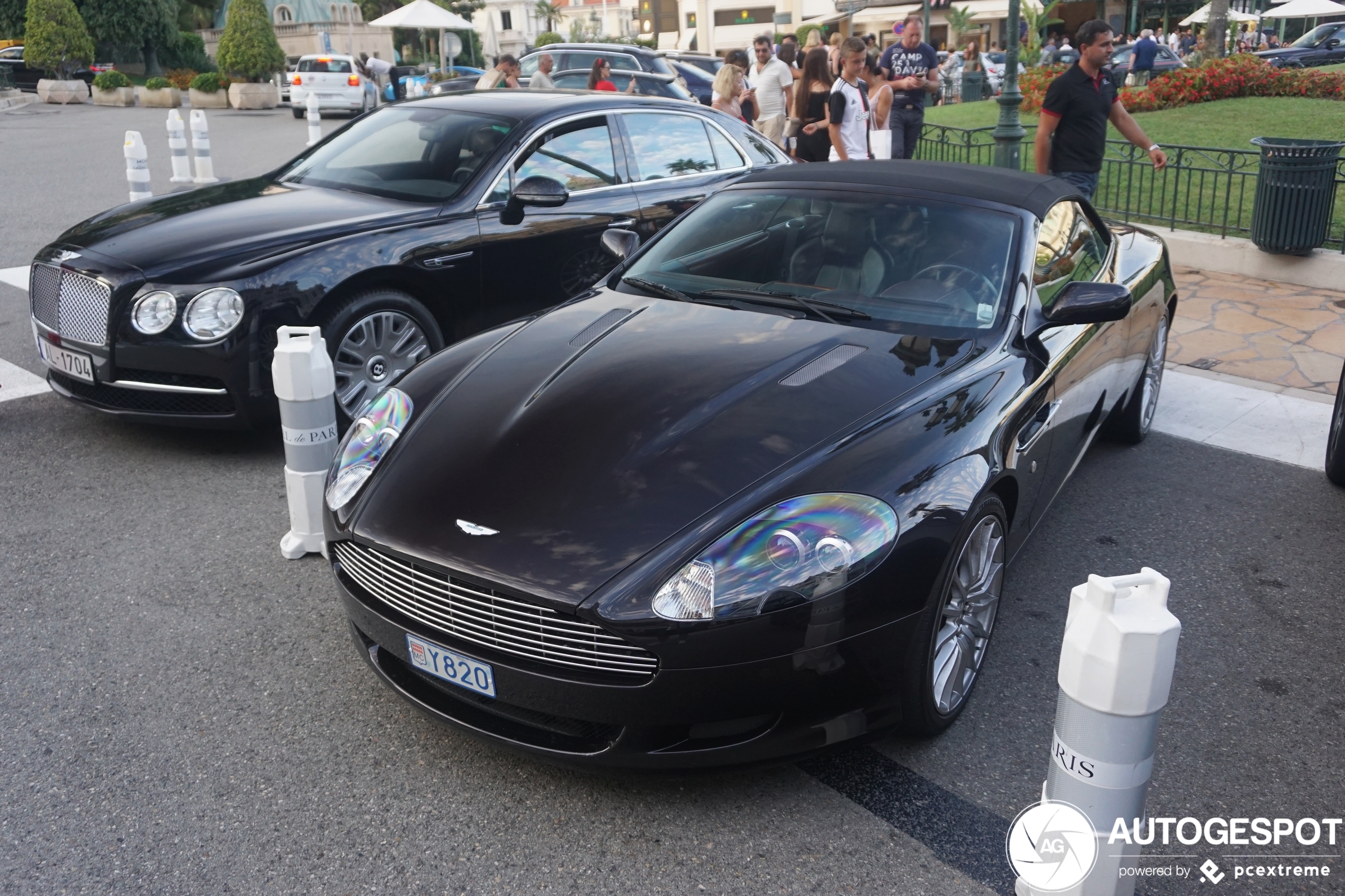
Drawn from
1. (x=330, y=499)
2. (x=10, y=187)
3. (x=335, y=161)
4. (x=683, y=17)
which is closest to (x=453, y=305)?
(x=335, y=161)

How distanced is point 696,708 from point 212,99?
34744 mm

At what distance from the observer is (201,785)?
2.99m

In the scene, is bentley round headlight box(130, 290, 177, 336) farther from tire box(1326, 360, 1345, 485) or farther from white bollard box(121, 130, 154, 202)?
white bollard box(121, 130, 154, 202)

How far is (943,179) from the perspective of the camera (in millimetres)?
4328

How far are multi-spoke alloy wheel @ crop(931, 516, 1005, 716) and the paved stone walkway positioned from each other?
4.16m

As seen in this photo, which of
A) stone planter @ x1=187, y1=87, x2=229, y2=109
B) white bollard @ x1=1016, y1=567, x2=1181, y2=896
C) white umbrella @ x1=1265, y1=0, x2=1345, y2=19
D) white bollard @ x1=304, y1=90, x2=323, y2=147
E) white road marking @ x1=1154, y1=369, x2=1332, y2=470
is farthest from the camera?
white umbrella @ x1=1265, y1=0, x2=1345, y2=19

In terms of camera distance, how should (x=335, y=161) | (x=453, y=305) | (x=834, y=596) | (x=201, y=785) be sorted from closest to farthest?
(x=834, y=596)
(x=201, y=785)
(x=453, y=305)
(x=335, y=161)

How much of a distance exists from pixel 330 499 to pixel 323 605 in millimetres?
780

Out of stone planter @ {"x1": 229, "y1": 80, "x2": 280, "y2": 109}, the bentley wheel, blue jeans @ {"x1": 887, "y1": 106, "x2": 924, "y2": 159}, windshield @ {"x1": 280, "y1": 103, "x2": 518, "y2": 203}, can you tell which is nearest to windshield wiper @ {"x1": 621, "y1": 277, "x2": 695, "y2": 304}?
the bentley wheel

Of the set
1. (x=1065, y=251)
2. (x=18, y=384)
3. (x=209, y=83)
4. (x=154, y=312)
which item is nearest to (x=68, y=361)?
(x=154, y=312)

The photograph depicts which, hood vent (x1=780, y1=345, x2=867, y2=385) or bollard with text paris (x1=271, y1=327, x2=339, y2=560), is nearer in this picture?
hood vent (x1=780, y1=345, x2=867, y2=385)

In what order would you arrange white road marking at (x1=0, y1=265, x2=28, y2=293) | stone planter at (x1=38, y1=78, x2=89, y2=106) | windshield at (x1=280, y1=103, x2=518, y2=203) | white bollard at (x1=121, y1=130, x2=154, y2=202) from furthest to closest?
stone planter at (x1=38, y1=78, x2=89, y2=106) → white bollard at (x1=121, y1=130, x2=154, y2=202) → white road marking at (x1=0, y1=265, x2=28, y2=293) → windshield at (x1=280, y1=103, x2=518, y2=203)

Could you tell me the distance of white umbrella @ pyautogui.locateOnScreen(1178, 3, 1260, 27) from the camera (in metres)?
40.9

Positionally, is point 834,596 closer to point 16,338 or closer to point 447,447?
point 447,447
